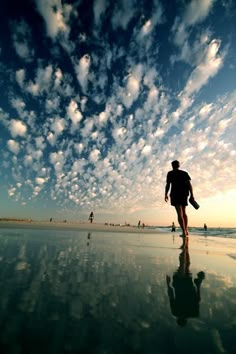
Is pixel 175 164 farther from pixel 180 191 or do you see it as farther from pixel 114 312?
pixel 114 312

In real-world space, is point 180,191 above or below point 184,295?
above

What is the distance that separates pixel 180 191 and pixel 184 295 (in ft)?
17.4

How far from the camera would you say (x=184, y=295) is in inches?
66.2

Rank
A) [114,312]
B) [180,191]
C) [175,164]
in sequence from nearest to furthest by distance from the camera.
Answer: [114,312] < [180,191] < [175,164]

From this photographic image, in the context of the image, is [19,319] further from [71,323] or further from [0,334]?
[71,323]

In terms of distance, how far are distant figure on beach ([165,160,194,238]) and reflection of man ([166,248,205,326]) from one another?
4282 millimetres

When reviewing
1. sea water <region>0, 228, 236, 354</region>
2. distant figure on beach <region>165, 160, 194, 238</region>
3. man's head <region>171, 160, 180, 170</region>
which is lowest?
sea water <region>0, 228, 236, 354</region>

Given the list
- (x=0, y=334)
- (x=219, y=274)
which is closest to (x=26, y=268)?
(x=0, y=334)

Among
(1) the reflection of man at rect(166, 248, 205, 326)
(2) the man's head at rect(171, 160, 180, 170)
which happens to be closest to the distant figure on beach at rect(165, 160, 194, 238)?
(2) the man's head at rect(171, 160, 180, 170)

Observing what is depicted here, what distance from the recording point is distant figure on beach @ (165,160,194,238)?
6676mm

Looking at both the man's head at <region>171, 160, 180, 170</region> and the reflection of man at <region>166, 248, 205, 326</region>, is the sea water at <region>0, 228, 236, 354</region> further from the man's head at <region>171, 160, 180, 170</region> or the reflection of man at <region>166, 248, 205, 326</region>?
the man's head at <region>171, 160, 180, 170</region>

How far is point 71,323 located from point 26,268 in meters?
1.44

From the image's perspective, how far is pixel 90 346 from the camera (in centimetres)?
95

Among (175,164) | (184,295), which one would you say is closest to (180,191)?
(175,164)
